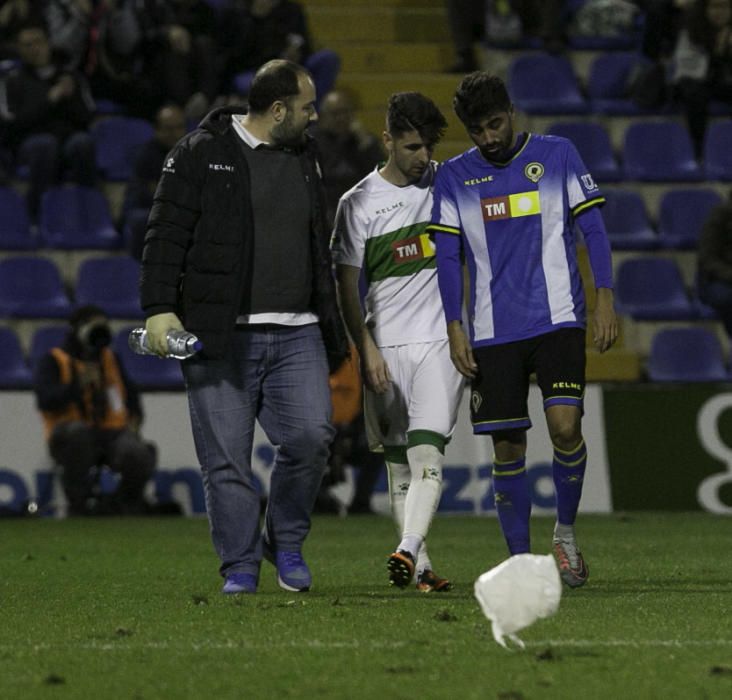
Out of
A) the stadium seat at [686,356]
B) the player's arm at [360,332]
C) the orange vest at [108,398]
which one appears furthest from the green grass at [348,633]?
the stadium seat at [686,356]

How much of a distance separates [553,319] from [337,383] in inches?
253

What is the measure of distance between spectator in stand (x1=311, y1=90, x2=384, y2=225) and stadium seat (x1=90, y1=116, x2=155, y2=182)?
2145 mm

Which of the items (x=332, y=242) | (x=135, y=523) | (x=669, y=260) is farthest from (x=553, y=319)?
(x=669, y=260)

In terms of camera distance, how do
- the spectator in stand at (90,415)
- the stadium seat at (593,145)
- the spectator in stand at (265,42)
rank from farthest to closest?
the stadium seat at (593,145), the spectator in stand at (265,42), the spectator in stand at (90,415)

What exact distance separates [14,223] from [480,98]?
8.92 m

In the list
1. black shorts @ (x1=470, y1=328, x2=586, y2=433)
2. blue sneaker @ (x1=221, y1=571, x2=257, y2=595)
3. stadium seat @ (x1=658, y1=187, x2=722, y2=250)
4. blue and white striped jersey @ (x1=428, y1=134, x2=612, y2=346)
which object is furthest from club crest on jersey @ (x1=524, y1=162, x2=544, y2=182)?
stadium seat @ (x1=658, y1=187, x2=722, y2=250)

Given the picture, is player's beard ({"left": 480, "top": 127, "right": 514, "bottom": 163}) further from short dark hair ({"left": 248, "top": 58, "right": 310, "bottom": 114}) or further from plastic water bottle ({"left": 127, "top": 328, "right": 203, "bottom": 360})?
plastic water bottle ({"left": 127, "top": 328, "right": 203, "bottom": 360})

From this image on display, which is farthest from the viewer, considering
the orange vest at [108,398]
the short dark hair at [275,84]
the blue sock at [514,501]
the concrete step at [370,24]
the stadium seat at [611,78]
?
the concrete step at [370,24]

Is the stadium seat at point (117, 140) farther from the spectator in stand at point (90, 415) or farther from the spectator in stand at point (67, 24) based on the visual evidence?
the spectator in stand at point (90, 415)

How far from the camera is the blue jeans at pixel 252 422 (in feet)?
24.0

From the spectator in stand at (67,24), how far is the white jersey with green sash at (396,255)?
29.1 ft

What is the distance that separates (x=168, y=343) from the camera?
7023mm

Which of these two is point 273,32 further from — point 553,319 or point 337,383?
point 553,319

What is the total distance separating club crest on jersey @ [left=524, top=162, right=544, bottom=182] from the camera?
7484mm
